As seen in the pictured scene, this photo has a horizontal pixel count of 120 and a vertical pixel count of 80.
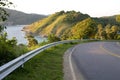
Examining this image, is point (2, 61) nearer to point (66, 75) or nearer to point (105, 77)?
point (66, 75)

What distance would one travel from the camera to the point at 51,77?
1182 cm

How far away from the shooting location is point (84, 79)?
11367 millimetres

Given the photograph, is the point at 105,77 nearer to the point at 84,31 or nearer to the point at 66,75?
the point at 66,75

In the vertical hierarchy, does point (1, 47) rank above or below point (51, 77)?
above

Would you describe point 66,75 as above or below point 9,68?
below

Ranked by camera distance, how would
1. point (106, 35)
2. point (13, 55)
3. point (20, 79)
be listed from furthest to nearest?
point (106, 35)
point (13, 55)
point (20, 79)

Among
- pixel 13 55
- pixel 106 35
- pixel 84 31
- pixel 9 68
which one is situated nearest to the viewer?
pixel 9 68

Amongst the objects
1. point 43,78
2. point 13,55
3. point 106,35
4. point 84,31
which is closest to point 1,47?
point 13,55

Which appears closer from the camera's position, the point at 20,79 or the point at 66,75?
the point at 20,79

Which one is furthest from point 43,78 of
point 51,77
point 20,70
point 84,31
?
point 84,31

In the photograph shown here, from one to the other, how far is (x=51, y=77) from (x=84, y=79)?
1326 millimetres

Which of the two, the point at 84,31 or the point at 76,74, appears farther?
the point at 84,31

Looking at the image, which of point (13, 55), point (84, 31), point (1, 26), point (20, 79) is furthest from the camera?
point (84, 31)

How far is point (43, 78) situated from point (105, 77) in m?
2.40
